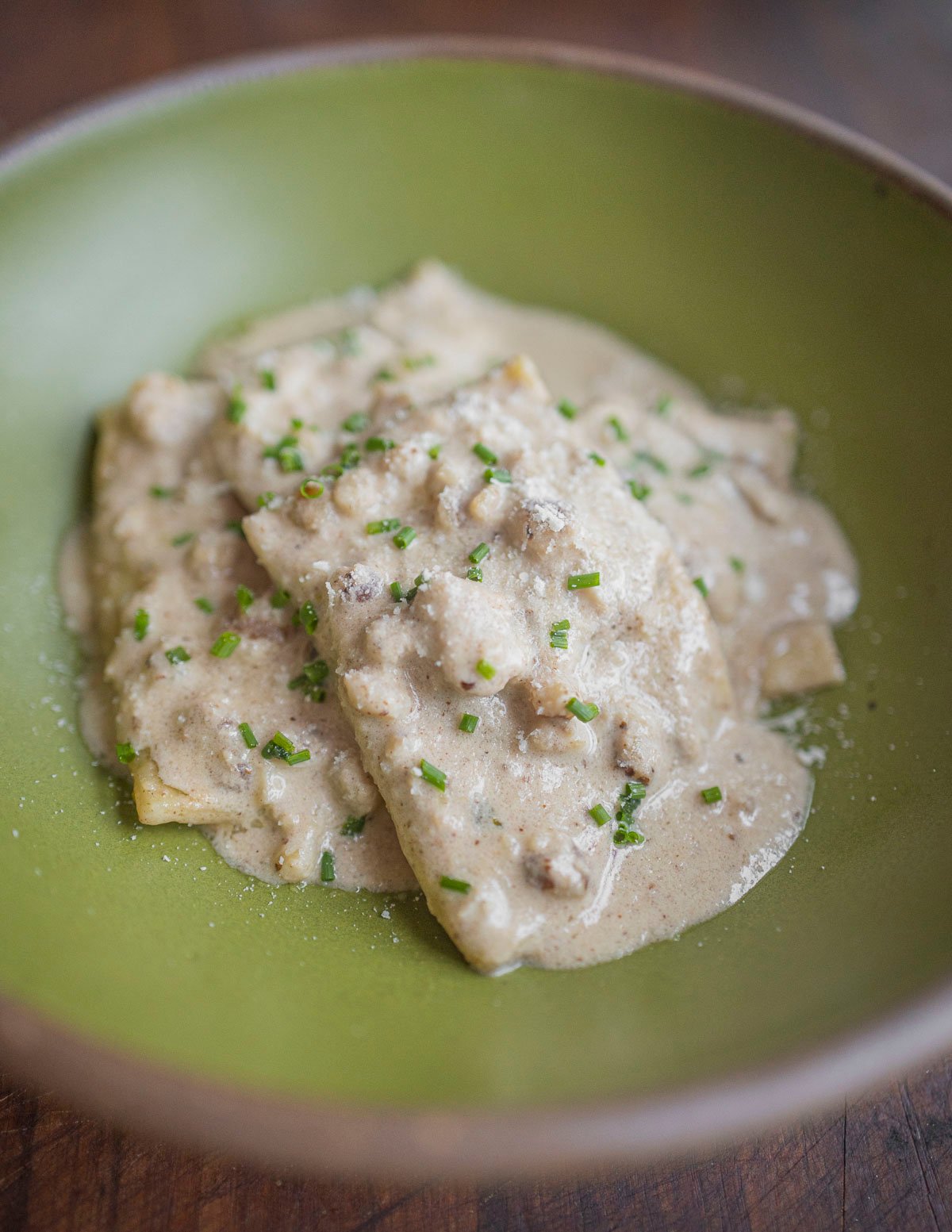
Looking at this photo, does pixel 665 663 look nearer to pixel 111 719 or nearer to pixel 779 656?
pixel 779 656

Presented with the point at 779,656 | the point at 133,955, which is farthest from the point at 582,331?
the point at 133,955

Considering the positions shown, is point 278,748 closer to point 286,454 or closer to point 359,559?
A: point 359,559

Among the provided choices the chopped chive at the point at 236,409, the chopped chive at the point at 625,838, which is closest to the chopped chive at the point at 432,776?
the chopped chive at the point at 625,838

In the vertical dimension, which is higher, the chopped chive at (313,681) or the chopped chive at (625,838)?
the chopped chive at (313,681)

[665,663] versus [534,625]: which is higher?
[534,625]

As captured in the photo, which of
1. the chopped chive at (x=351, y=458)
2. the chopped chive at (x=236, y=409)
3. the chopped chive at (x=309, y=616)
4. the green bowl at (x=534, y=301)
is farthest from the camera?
the chopped chive at (x=236, y=409)

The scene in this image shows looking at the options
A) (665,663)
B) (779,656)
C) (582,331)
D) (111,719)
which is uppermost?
(582,331)

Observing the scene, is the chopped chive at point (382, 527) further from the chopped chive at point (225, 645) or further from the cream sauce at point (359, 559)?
the chopped chive at point (225, 645)

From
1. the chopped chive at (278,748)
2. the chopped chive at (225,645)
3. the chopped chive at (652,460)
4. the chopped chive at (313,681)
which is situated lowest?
the chopped chive at (278,748)
